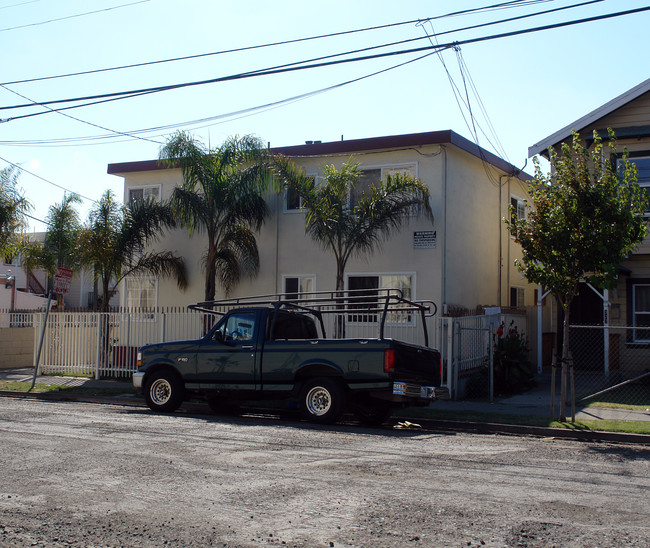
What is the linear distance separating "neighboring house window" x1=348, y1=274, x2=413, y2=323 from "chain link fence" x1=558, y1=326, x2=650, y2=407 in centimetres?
413

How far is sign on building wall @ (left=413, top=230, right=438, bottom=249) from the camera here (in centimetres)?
1834

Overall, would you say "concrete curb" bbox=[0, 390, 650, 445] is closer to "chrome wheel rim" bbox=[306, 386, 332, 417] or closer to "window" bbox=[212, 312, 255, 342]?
"chrome wheel rim" bbox=[306, 386, 332, 417]

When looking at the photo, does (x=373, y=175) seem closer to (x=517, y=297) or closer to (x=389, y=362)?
(x=517, y=297)

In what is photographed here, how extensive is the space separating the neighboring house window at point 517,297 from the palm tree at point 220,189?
8300 mm

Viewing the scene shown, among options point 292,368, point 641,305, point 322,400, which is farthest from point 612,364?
point 292,368

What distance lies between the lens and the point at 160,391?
1355 centimetres

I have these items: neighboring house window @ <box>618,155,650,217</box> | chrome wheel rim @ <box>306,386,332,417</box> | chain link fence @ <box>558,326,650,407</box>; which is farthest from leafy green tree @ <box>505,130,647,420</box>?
neighboring house window @ <box>618,155,650,217</box>

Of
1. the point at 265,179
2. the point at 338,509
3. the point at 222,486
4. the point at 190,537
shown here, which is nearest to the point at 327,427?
the point at 222,486

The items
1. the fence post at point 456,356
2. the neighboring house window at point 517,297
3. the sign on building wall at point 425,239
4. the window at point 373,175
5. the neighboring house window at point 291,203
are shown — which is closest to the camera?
the fence post at point 456,356

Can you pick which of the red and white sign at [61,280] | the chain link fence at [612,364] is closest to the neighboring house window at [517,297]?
the chain link fence at [612,364]

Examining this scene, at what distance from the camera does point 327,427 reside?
38.1 feet

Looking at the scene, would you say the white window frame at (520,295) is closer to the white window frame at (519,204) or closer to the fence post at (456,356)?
the white window frame at (519,204)

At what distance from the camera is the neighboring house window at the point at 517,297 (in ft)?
74.7

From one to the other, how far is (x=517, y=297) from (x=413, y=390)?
12268 millimetres
